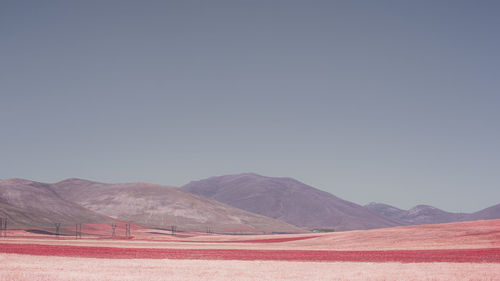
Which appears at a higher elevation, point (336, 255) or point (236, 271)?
point (236, 271)

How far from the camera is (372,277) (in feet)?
105

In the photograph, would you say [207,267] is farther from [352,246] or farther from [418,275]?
[352,246]

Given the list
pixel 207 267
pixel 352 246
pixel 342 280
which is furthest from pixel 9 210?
pixel 342 280

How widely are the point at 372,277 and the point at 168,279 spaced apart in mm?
13680

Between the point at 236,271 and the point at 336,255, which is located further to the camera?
the point at 336,255

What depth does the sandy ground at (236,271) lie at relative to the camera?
30969 mm

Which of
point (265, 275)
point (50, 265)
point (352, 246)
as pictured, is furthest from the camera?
point (352, 246)

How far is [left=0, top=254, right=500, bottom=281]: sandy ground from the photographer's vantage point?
102 ft

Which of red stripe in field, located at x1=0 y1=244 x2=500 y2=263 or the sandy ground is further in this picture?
red stripe in field, located at x1=0 y1=244 x2=500 y2=263

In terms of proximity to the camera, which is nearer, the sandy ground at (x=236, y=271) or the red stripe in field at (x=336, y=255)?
the sandy ground at (x=236, y=271)

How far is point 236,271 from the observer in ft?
117

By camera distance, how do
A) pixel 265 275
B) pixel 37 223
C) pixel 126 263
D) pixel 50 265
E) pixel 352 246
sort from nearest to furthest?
pixel 265 275 < pixel 50 265 < pixel 126 263 < pixel 352 246 < pixel 37 223

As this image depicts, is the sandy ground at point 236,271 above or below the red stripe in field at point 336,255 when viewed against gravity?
above

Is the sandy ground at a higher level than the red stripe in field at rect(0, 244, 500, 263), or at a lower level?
higher
